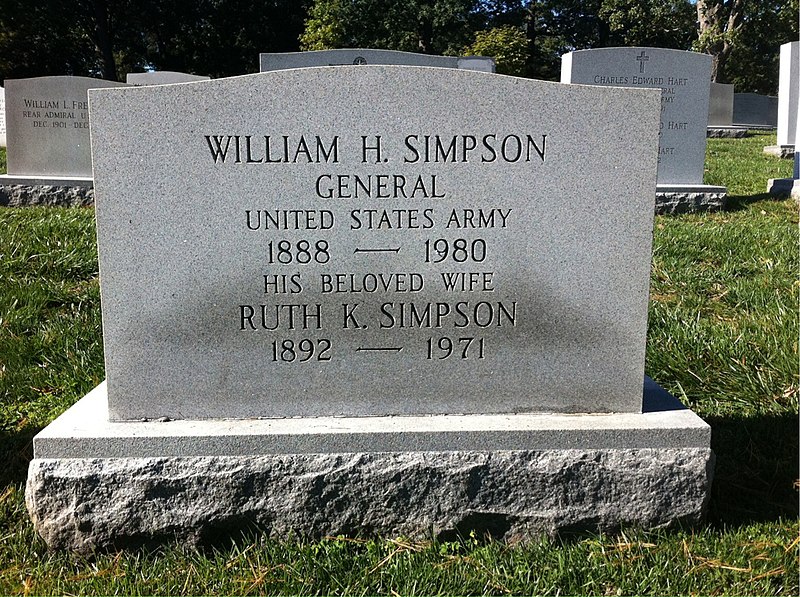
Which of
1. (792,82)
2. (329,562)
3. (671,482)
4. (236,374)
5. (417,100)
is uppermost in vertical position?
(792,82)

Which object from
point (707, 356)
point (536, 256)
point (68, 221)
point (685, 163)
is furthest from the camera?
point (685, 163)

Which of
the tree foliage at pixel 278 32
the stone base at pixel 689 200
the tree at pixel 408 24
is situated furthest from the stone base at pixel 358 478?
the tree at pixel 408 24

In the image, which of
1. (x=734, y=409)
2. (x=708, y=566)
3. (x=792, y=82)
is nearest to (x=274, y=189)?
(x=708, y=566)

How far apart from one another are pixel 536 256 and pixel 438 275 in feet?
1.07

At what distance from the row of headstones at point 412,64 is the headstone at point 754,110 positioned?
58.2 ft

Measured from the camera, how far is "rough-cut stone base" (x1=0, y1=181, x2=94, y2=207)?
28.1ft

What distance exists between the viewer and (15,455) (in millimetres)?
3064

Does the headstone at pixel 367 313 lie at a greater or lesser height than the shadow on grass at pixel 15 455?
greater

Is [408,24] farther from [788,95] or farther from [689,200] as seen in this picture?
[689,200]

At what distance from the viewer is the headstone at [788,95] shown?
12.3 m

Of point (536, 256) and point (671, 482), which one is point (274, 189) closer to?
point (536, 256)

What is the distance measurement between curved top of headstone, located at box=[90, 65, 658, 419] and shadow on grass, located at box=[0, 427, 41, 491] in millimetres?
719

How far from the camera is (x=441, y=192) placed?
8.14ft

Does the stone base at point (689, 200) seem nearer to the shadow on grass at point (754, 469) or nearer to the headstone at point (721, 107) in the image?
the shadow on grass at point (754, 469)
